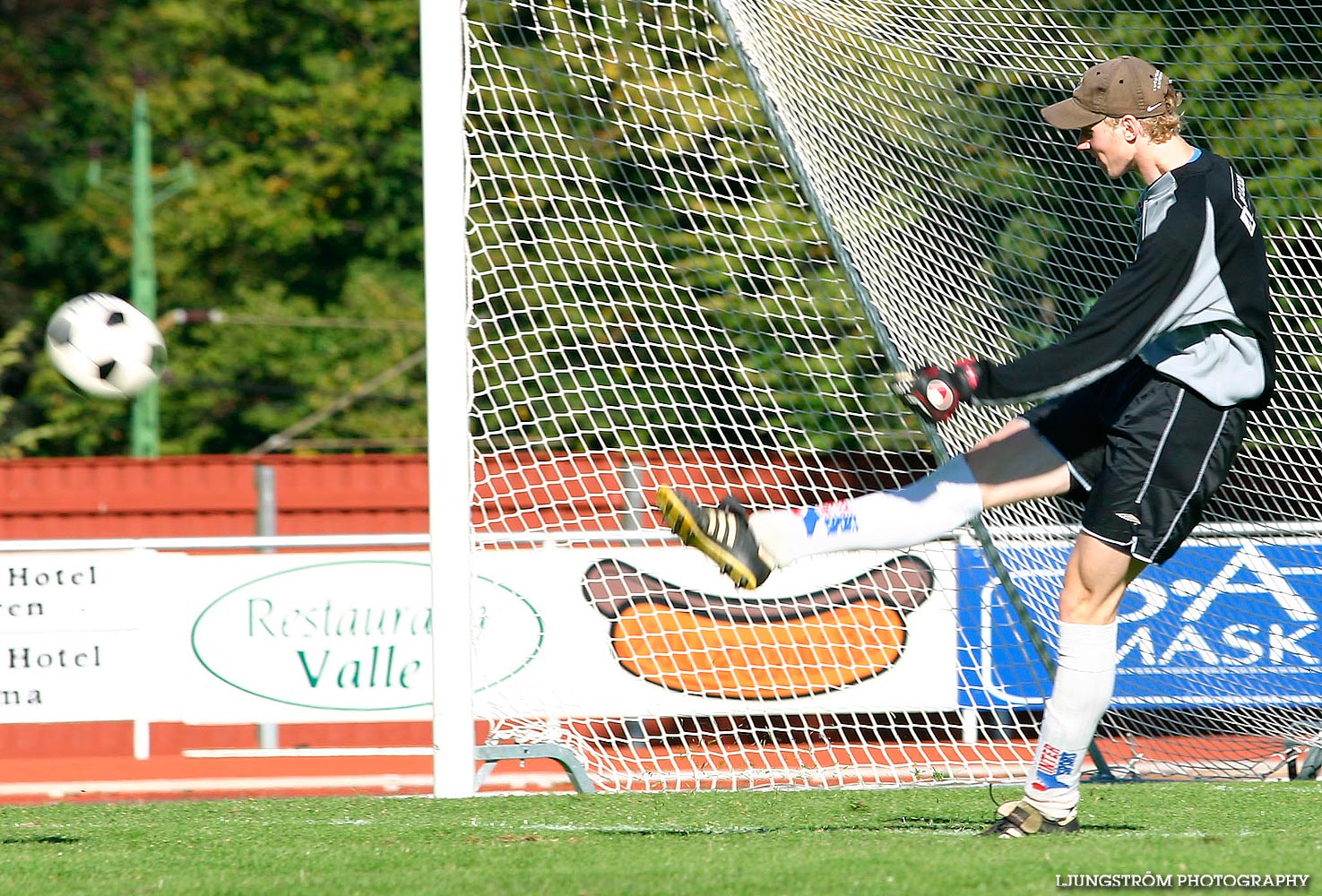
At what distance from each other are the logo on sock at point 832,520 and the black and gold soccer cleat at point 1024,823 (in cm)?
84

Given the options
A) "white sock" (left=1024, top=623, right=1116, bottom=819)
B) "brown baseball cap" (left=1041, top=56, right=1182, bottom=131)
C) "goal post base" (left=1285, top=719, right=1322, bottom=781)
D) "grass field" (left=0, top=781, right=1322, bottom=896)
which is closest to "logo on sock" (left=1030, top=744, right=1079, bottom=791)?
"white sock" (left=1024, top=623, right=1116, bottom=819)

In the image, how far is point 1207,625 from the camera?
6008mm

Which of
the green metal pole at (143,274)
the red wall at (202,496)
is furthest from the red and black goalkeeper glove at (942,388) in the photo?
Answer: the green metal pole at (143,274)

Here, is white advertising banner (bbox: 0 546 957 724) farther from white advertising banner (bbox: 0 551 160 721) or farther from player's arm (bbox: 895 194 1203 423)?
player's arm (bbox: 895 194 1203 423)

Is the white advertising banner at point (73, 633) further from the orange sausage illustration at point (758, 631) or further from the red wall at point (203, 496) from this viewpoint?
the orange sausage illustration at point (758, 631)

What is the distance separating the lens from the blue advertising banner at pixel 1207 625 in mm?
5828

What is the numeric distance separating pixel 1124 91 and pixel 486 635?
3.06 m

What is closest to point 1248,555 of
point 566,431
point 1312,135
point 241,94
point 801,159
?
point 1312,135

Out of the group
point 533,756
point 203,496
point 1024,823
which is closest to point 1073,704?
point 1024,823

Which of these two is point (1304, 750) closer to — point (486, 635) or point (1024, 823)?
point (1024, 823)

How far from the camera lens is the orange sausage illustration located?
6.95 meters

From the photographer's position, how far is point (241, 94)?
2581 cm

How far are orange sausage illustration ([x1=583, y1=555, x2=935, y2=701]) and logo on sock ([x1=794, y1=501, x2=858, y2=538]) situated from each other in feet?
9.44

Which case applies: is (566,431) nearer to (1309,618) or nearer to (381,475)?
(1309,618)
